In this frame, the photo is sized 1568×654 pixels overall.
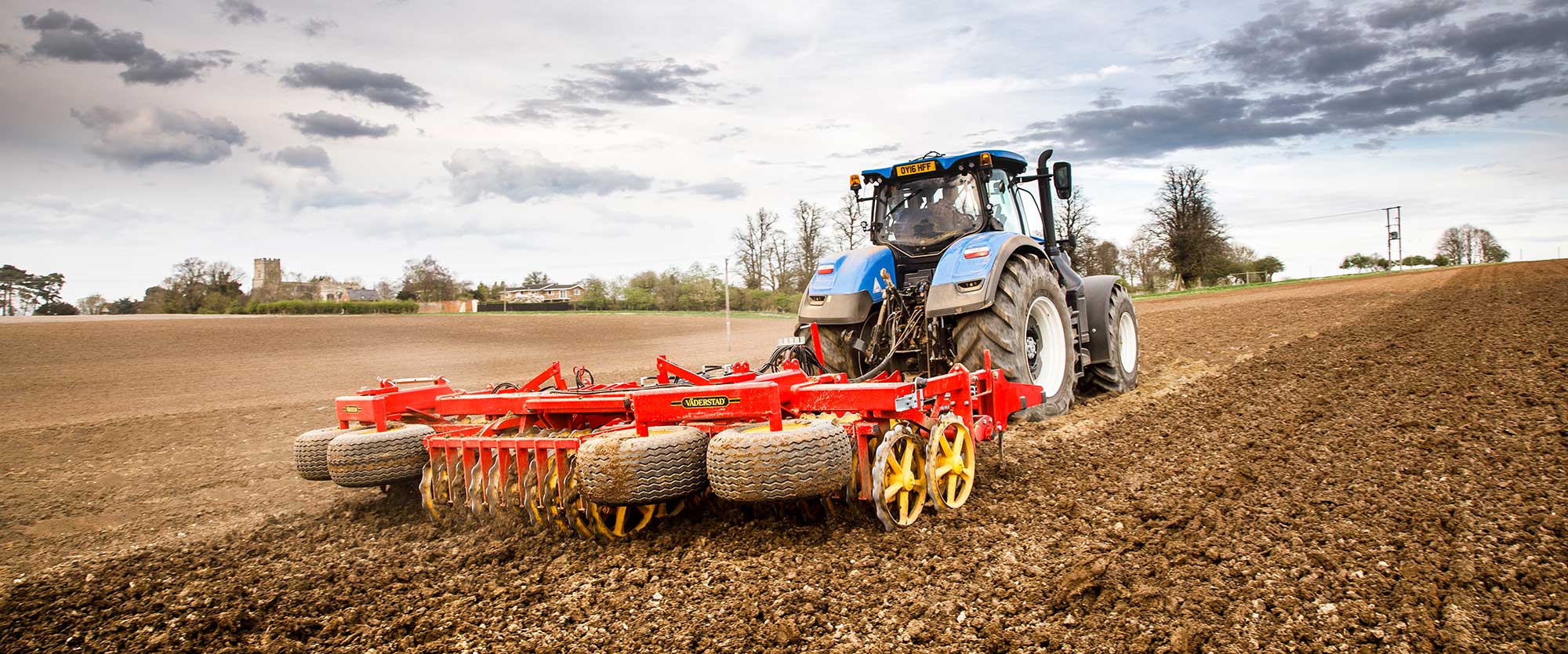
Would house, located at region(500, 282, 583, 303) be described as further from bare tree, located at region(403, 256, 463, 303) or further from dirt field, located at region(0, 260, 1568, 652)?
dirt field, located at region(0, 260, 1568, 652)

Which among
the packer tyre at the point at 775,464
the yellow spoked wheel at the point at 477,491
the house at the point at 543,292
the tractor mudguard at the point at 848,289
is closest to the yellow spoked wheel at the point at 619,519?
the packer tyre at the point at 775,464

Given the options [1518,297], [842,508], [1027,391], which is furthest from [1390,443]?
[1518,297]

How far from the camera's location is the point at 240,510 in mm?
5293

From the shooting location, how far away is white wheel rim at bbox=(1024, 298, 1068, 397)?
21.1 feet

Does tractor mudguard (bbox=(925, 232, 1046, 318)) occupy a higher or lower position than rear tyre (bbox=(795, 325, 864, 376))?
higher

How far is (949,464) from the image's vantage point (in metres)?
4.02

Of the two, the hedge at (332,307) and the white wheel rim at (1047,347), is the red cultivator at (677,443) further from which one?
the hedge at (332,307)

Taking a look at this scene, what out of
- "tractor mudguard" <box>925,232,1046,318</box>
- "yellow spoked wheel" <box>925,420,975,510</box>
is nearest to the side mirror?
"tractor mudguard" <box>925,232,1046,318</box>

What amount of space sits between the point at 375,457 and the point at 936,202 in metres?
4.33

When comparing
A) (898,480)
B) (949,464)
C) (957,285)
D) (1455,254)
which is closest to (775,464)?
(898,480)

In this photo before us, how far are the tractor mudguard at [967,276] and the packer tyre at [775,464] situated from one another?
235 cm

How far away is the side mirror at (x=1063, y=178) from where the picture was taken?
7.14 m

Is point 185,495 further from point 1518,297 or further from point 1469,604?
point 1518,297

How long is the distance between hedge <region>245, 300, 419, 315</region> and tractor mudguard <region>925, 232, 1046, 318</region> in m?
29.5
